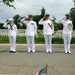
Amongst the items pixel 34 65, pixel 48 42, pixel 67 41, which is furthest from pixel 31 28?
pixel 34 65

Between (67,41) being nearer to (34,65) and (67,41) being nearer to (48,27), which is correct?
(48,27)

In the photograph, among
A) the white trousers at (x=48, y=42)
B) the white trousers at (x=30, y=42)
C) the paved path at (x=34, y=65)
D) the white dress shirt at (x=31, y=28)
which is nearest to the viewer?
the paved path at (x=34, y=65)

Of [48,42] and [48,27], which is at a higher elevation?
[48,27]

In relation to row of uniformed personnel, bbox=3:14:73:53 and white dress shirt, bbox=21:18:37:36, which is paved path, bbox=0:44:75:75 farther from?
white dress shirt, bbox=21:18:37:36

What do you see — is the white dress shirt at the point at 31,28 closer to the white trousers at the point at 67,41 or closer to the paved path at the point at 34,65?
the white trousers at the point at 67,41

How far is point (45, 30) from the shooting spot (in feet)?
49.9

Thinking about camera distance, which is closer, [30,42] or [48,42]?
[48,42]

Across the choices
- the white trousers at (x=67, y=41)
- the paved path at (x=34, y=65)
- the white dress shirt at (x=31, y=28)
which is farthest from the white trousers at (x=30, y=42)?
the paved path at (x=34, y=65)

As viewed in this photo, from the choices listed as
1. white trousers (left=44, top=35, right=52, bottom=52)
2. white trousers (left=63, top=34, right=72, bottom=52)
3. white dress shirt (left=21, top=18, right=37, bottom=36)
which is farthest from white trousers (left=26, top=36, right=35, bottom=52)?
white trousers (left=63, top=34, right=72, bottom=52)

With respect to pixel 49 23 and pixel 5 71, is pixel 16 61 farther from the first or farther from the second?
pixel 49 23

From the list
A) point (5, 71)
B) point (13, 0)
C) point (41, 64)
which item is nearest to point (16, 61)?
point (41, 64)

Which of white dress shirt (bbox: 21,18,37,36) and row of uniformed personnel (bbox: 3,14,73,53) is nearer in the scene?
row of uniformed personnel (bbox: 3,14,73,53)

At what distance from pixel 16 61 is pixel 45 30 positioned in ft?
10.7

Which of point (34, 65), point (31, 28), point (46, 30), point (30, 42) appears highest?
point (31, 28)
